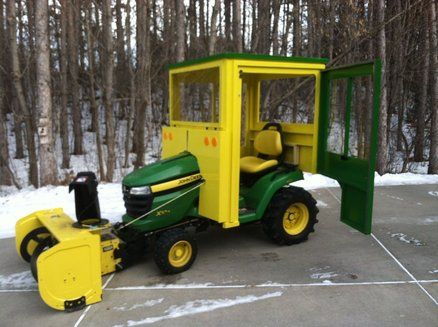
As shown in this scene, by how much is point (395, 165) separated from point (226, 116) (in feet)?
28.6

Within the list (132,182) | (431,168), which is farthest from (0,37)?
(431,168)

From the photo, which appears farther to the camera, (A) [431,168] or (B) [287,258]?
(A) [431,168]

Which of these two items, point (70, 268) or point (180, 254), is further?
point (180, 254)

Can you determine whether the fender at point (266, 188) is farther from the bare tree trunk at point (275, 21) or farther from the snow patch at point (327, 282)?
the bare tree trunk at point (275, 21)

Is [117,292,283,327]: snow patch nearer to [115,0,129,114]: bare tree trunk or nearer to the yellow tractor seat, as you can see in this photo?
the yellow tractor seat

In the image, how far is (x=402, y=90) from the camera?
37.9ft

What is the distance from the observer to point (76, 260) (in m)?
3.24

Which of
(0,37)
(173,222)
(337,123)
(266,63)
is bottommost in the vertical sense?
(173,222)

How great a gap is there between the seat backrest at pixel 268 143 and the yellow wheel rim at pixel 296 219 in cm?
69

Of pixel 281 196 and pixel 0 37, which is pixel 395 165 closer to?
pixel 281 196

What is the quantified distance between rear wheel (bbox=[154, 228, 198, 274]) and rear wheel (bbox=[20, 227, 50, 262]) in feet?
3.93

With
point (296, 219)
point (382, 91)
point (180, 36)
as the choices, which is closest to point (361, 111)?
point (382, 91)

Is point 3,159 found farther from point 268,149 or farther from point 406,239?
point 406,239

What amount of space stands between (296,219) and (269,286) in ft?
4.21
